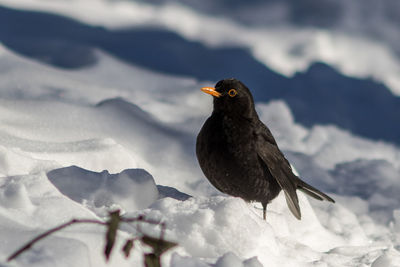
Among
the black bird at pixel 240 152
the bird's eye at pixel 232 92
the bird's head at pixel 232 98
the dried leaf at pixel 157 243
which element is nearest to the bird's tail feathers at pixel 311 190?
the black bird at pixel 240 152

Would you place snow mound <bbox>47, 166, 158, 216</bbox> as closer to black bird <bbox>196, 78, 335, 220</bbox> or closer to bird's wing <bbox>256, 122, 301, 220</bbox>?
black bird <bbox>196, 78, 335, 220</bbox>

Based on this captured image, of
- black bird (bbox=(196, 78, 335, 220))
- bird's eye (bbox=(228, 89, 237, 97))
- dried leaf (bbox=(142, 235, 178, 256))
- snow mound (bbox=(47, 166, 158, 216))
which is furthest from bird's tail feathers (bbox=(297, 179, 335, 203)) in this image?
dried leaf (bbox=(142, 235, 178, 256))

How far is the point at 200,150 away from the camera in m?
3.53

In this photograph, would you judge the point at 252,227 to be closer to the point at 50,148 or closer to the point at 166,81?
the point at 50,148

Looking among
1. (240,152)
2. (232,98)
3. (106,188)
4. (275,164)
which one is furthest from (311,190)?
(106,188)

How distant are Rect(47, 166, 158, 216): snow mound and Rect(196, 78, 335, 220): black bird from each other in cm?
49

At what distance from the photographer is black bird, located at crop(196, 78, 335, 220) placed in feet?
11.1

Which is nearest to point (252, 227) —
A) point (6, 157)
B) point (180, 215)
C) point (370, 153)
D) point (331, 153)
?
point (180, 215)

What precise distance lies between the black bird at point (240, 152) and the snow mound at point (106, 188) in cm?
49

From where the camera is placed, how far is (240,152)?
3.38 metres

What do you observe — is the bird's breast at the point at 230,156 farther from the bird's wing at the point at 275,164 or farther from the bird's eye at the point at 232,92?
the bird's eye at the point at 232,92

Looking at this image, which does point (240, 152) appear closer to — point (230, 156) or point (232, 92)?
point (230, 156)

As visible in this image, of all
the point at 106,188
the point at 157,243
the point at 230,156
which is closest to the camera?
the point at 157,243

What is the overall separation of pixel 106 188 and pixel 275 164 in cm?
122
